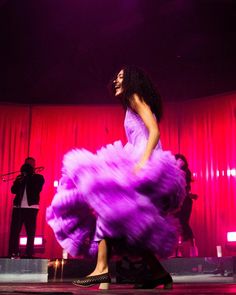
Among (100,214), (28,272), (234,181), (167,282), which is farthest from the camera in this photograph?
(234,181)

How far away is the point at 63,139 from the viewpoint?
11414 millimetres

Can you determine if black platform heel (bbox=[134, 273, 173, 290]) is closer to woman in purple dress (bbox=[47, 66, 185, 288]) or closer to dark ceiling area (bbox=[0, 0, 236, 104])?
woman in purple dress (bbox=[47, 66, 185, 288])

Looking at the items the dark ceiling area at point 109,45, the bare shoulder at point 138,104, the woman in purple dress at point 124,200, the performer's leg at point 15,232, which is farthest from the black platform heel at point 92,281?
the dark ceiling area at point 109,45

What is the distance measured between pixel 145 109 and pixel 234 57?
6.58 metres

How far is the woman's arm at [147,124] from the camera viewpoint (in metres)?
2.75

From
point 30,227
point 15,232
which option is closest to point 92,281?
point 30,227

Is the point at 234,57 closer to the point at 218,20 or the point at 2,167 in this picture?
the point at 218,20

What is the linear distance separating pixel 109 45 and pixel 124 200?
667cm

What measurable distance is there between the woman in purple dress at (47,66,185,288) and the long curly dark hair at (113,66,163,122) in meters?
0.04

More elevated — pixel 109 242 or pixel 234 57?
pixel 234 57

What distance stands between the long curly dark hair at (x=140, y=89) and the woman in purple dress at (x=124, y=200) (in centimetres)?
4

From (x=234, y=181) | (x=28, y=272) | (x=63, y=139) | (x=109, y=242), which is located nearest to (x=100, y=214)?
(x=109, y=242)

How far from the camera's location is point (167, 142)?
11227 mm

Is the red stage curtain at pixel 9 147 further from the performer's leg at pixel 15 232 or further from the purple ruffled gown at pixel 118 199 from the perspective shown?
the purple ruffled gown at pixel 118 199
